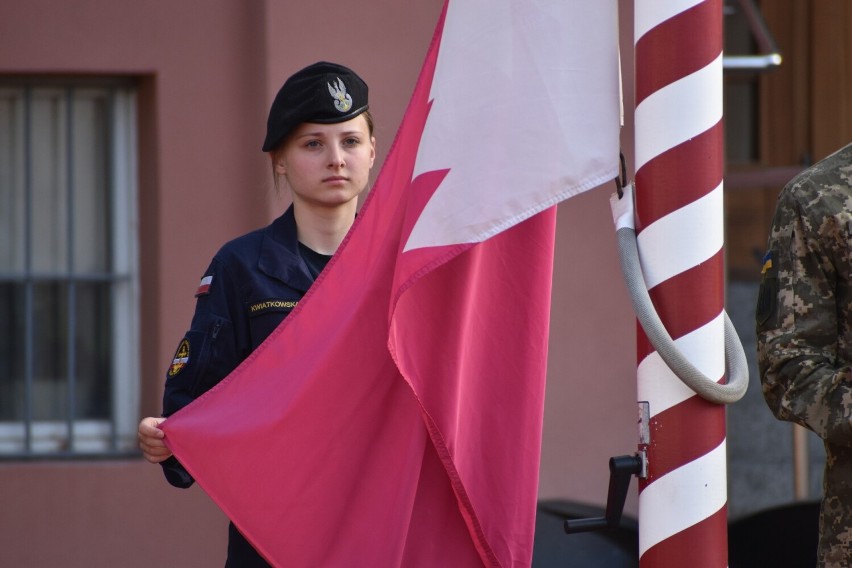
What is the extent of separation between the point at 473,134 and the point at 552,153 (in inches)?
5.4

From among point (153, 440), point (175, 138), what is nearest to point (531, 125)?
point (153, 440)

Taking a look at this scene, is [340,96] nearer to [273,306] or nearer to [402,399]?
[273,306]

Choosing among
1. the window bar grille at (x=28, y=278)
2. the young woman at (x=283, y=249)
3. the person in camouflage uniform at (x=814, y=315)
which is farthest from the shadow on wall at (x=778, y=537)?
the window bar grille at (x=28, y=278)

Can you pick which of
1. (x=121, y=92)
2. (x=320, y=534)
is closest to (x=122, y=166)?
(x=121, y=92)

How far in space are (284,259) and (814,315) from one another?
1.01 metres

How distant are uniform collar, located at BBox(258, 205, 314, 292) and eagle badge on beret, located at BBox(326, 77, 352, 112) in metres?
0.27

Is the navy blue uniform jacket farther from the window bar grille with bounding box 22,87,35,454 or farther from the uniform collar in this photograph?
the window bar grille with bounding box 22,87,35,454

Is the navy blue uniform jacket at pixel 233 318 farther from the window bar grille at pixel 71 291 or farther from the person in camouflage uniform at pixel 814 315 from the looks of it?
the window bar grille at pixel 71 291

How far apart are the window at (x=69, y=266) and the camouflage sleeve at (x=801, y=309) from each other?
3076mm

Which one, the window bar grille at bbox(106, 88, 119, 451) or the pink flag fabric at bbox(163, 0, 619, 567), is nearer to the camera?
the pink flag fabric at bbox(163, 0, 619, 567)

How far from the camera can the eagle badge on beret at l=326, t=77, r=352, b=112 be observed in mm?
2537

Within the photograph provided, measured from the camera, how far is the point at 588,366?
4984mm

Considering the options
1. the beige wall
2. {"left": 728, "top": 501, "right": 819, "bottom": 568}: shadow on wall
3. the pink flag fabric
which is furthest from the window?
the pink flag fabric

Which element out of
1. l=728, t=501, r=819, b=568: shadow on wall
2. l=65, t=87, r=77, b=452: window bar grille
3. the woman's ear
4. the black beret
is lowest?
l=728, t=501, r=819, b=568: shadow on wall
